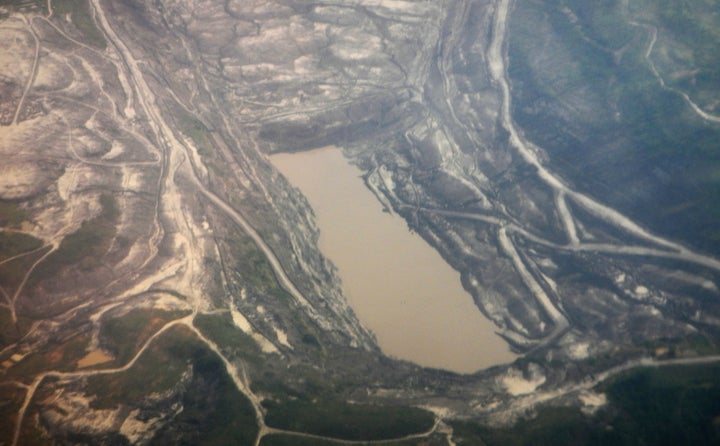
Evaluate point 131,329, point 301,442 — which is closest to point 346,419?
point 301,442

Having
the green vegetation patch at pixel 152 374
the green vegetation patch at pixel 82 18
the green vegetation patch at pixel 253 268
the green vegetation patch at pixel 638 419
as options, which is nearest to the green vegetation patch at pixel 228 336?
the green vegetation patch at pixel 152 374

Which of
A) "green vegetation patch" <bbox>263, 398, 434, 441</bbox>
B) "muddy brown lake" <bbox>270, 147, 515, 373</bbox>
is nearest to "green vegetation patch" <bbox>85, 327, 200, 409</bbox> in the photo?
"green vegetation patch" <bbox>263, 398, 434, 441</bbox>

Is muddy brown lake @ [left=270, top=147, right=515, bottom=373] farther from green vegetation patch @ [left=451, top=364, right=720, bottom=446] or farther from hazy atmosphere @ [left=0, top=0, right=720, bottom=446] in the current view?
green vegetation patch @ [left=451, top=364, right=720, bottom=446]

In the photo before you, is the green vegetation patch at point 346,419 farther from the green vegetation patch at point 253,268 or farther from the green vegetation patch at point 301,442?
the green vegetation patch at point 253,268

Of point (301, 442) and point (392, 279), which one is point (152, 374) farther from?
point (392, 279)

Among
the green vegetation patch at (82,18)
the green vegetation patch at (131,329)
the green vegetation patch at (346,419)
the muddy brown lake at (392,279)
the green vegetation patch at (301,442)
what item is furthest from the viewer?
the green vegetation patch at (82,18)

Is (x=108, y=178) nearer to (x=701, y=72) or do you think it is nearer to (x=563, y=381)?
(x=563, y=381)
